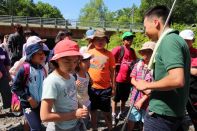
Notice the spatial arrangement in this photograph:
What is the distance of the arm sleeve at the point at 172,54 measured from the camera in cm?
302

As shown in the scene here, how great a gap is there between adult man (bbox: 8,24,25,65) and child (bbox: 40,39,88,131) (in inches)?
263

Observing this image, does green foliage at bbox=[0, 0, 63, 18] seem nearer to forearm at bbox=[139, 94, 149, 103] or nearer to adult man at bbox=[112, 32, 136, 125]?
adult man at bbox=[112, 32, 136, 125]

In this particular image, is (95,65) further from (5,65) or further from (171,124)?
(171,124)

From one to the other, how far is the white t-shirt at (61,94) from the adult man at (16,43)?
6.69 meters

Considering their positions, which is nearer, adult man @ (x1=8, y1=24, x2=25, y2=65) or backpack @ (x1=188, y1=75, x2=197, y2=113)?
backpack @ (x1=188, y1=75, x2=197, y2=113)

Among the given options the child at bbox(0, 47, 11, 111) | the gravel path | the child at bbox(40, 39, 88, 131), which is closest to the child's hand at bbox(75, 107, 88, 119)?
the child at bbox(40, 39, 88, 131)

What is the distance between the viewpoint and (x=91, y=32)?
20.9 feet

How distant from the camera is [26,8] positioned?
9119cm

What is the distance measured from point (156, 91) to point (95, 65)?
2.83 metres

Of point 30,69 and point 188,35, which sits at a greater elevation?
point 188,35

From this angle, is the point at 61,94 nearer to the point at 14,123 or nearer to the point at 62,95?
the point at 62,95

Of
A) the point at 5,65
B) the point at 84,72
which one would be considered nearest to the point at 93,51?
the point at 84,72

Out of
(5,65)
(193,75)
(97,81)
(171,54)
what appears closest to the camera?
(171,54)

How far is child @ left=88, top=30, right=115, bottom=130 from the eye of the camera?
19.9 feet
